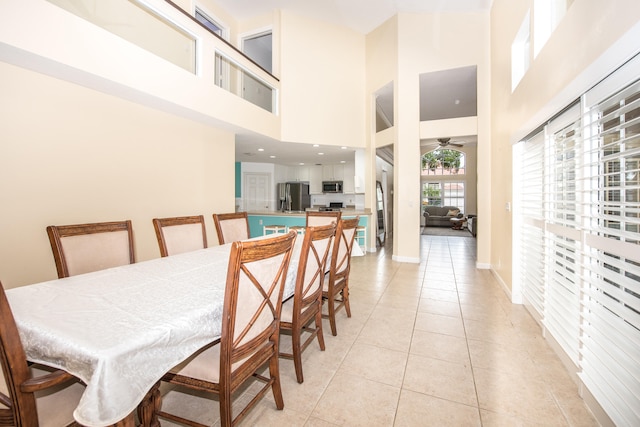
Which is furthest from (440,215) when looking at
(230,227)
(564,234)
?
(230,227)

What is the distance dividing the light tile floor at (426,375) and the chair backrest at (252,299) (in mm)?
521

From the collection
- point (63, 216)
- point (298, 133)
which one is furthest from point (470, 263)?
point (63, 216)

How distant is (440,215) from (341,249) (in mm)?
10568

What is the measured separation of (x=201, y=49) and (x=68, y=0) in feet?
4.45

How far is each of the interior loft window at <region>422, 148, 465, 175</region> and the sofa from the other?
1705 mm

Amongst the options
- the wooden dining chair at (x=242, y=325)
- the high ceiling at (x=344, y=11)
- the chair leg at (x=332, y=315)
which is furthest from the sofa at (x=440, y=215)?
the wooden dining chair at (x=242, y=325)

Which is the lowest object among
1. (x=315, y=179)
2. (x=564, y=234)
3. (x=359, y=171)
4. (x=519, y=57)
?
(x=564, y=234)

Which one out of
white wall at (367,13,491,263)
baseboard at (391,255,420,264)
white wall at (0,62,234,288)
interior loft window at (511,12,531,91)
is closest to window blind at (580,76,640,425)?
interior loft window at (511,12,531,91)

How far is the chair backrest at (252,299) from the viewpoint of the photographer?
3.74 ft

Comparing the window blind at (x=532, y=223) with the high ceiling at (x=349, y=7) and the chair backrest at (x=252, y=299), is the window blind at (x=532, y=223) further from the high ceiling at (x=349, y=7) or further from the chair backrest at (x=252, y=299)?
the high ceiling at (x=349, y=7)

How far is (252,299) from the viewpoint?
1.28 metres

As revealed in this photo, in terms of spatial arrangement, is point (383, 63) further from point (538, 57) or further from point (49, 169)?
point (49, 169)

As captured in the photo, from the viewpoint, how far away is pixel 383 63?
577 centimetres

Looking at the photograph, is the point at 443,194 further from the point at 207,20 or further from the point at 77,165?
the point at 77,165
